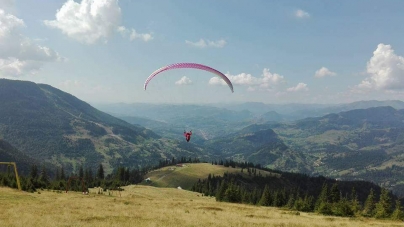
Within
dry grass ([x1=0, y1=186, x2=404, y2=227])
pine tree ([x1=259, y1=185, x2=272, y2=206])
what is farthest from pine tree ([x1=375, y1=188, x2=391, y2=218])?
pine tree ([x1=259, y1=185, x2=272, y2=206])

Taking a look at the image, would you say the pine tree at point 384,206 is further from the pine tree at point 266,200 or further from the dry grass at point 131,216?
the pine tree at point 266,200

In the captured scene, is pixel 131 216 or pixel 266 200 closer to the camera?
pixel 131 216

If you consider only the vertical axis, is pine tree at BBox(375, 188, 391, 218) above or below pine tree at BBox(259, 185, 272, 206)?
above

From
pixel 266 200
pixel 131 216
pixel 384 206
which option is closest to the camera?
pixel 131 216

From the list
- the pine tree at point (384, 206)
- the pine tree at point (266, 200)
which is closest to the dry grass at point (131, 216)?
the pine tree at point (384, 206)

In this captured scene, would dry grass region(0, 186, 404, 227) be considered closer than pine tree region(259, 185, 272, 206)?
Yes

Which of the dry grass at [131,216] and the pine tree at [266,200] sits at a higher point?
the dry grass at [131,216]

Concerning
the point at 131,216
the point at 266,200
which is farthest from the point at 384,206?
the point at 131,216

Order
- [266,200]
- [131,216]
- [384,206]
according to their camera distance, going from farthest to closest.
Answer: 1. [266,200]
2. [384,206]
3. [131,216]

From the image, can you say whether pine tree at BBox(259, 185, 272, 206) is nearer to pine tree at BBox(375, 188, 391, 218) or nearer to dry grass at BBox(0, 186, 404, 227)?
pine tree at BBox(375, 188, 391, 218)

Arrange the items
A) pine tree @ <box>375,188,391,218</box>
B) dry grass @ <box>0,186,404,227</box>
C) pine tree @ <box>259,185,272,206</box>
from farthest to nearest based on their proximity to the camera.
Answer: pine tree @ <box>259,185,272,206</box> < pine tree @ <box>375,188,391,218</box> < dry grass @ <box>0,186,404,227</box>

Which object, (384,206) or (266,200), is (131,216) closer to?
(384,206)
